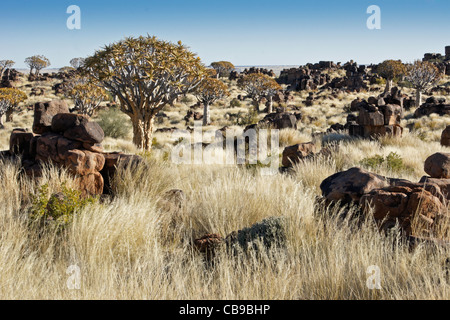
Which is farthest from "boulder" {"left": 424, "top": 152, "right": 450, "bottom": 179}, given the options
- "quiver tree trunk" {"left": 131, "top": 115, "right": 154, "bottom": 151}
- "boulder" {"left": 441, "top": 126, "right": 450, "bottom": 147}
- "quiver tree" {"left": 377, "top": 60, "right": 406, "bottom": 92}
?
"quiver tree" {"left": 377, "top": 60, "right": 406, "bottom": 92}

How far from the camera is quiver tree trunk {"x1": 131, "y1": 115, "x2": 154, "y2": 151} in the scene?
465 inches

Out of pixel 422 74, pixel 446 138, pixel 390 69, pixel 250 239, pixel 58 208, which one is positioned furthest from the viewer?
pixel 390 69

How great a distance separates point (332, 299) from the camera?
294 cm

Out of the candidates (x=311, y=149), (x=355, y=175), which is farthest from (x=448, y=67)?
(x=355, y=175)

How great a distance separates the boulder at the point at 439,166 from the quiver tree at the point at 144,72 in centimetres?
759

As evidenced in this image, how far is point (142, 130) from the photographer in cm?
1186

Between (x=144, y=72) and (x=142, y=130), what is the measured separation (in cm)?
187

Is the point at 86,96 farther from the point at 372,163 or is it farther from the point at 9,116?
the point at 372,163

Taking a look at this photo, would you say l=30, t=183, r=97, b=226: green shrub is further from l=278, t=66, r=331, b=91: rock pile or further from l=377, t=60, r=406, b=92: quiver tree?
l=278, t=66, r=331, b=91: rock pile

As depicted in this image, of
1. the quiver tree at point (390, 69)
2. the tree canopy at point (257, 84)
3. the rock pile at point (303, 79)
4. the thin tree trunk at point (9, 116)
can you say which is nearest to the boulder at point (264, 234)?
the thin tree trunk at point (9, 116)

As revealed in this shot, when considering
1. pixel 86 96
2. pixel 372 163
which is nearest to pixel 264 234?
pixel 372 163

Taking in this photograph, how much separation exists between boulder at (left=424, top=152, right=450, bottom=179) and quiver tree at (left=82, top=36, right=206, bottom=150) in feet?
24.9
